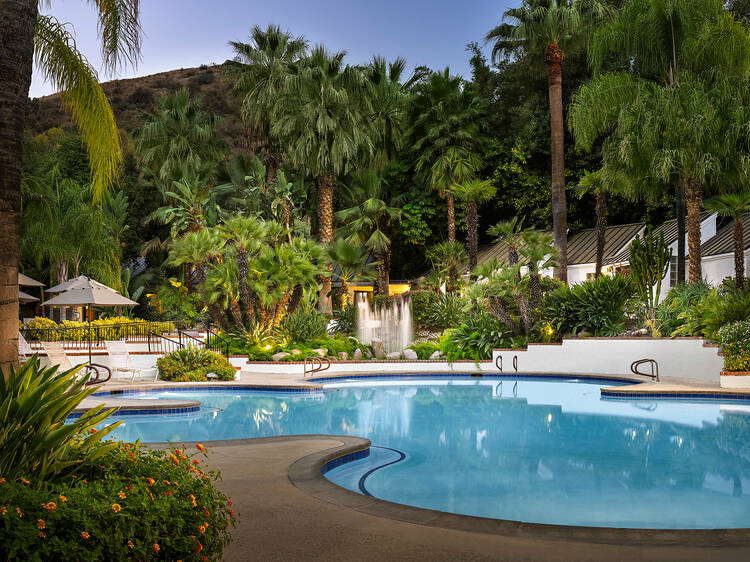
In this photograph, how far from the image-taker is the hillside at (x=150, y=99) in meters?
67.6

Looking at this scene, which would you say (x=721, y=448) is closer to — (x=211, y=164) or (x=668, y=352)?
(x=668, y=352)

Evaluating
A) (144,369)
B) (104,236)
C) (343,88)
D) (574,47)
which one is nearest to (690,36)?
(574,47)

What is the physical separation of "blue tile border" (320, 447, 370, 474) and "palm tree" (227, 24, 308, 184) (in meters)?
23.0

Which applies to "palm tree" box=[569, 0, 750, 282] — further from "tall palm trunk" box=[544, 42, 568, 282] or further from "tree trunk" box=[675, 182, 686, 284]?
"tall palm trunk" box=[544, 42, 568, 282]

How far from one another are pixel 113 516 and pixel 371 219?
32329 mm

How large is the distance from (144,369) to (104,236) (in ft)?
→ 56.7

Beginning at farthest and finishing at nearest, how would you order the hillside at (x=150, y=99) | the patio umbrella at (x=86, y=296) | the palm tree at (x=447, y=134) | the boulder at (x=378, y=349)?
the hillside at (x=150, y=99), the palm tree at (x=447, y=134), the patio umbrella at (x=86, y=296), the boulder at (x=378, y=349)

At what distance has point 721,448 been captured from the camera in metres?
10.2

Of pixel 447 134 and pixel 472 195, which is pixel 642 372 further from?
pixel 447 134

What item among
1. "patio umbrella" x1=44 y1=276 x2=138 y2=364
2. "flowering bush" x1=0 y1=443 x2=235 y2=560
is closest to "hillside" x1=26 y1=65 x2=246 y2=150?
"patio umbrella" x1=44 y1=276 x2=138 y2=364

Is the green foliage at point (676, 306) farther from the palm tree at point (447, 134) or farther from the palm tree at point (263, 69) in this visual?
the palm tree at point (263, 69)

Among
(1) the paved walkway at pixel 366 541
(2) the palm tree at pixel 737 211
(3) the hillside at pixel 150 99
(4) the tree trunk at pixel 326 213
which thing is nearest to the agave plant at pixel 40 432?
(1) the paved walkway at pixel 366 541

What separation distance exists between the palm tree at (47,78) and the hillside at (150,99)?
181 feet

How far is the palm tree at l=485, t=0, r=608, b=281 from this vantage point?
1008 inches
